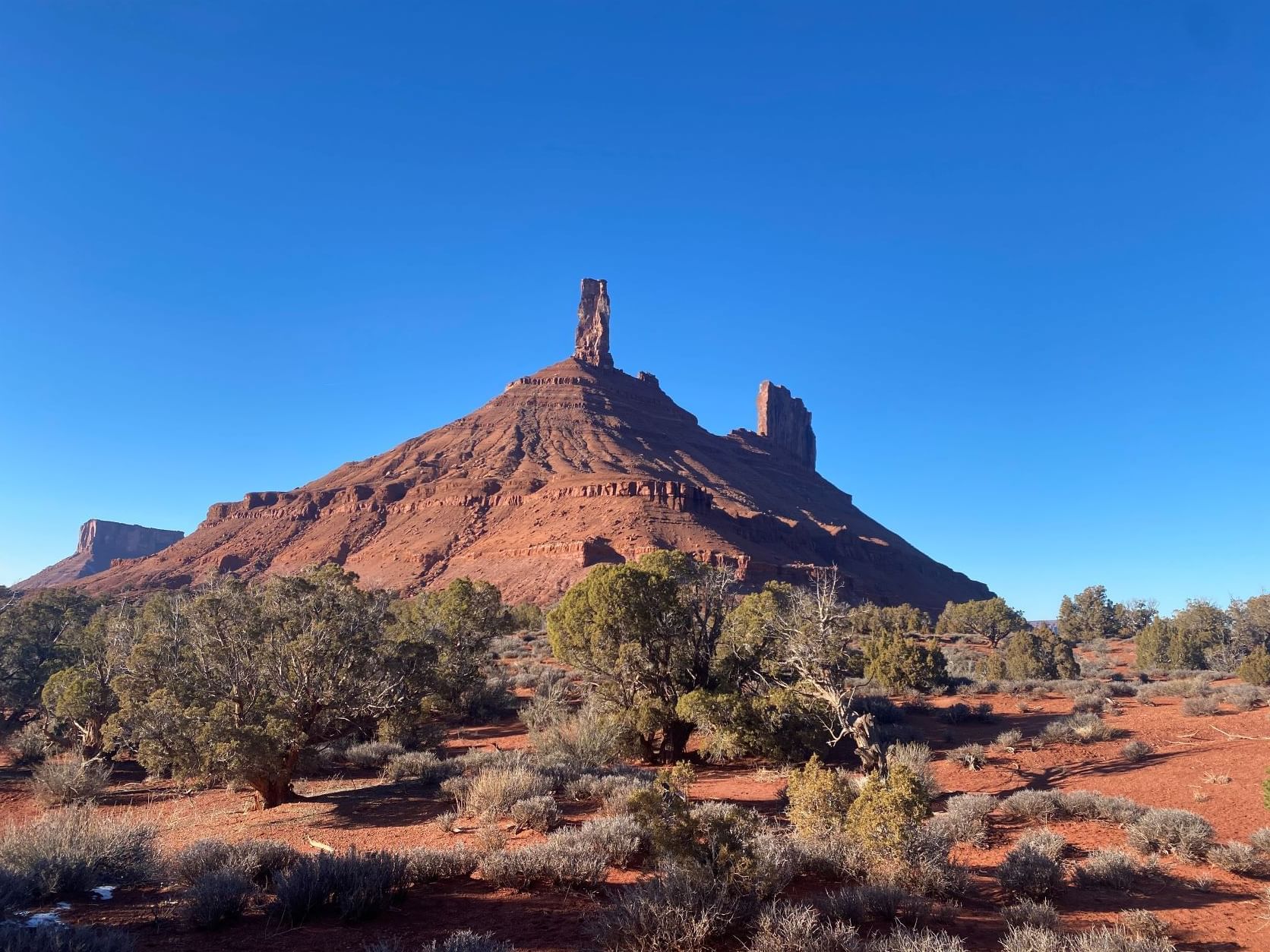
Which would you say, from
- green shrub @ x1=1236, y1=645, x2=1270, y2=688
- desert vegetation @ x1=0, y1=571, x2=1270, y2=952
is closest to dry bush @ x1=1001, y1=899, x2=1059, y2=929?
desert vegetation @ x1=0, y1=571, x2=1270, y2=952

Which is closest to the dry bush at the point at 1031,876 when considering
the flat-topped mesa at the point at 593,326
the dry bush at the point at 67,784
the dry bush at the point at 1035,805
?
the dry bush at the point at 1035,805

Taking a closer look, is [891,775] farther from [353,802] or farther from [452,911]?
[353,802]

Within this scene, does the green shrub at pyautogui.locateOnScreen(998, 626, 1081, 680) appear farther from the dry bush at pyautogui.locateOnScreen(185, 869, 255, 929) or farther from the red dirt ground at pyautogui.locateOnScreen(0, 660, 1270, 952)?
the dry bush at pyautogui.locateOnScreen(185, 869, 255, 929)

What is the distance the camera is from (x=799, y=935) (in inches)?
210

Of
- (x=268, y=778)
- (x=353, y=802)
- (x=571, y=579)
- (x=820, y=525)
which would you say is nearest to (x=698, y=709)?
(x=353, y=802)

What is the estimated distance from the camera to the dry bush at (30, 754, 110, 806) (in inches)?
565

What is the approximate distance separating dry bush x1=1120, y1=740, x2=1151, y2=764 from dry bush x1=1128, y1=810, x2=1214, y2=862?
7.08 m

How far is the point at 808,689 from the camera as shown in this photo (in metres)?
16.3

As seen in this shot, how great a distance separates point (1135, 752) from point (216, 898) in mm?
18854

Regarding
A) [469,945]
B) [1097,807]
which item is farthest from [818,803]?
[1097,807]

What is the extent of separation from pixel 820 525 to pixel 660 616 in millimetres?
102084

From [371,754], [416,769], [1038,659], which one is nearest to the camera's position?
[416,769]

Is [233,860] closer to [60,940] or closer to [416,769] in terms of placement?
[60,940]

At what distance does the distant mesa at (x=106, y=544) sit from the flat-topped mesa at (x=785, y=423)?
495 ft
